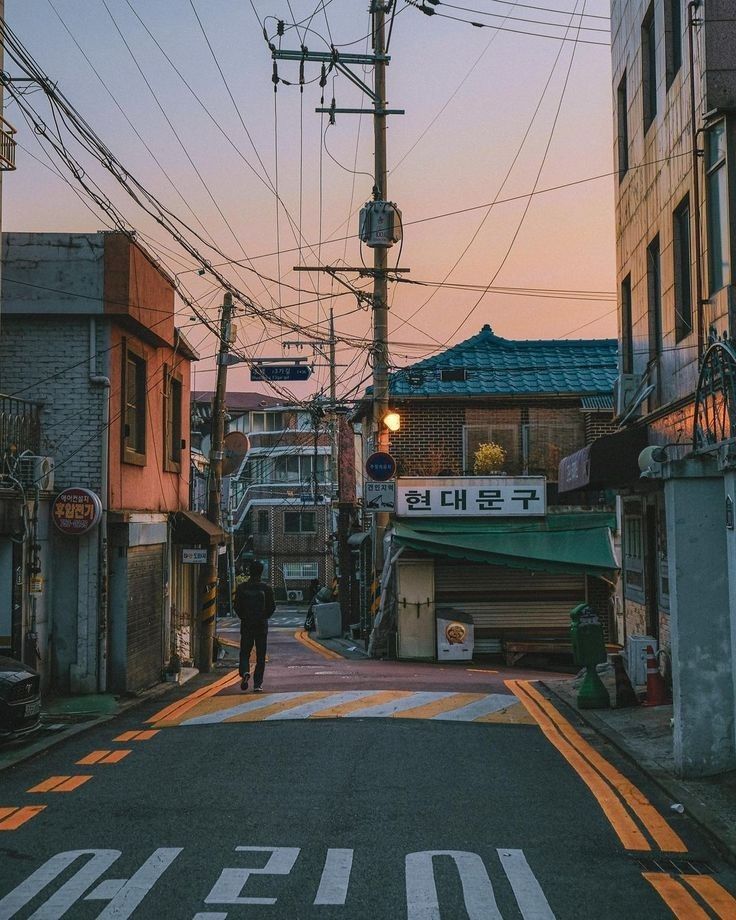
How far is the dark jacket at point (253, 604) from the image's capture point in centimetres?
1580

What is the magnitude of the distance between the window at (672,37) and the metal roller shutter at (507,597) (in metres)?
14.6

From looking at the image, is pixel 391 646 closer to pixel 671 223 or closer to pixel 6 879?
pixel 671 223

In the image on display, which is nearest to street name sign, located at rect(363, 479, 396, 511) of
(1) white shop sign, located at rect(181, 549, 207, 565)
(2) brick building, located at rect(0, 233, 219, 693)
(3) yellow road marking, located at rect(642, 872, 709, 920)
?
(1) white shop sign, located at rect(181, 549, 207, 565)

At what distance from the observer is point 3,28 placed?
41.8ft

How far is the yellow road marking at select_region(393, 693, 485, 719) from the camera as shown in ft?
45.3

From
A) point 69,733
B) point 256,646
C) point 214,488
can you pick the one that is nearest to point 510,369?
point 214,488

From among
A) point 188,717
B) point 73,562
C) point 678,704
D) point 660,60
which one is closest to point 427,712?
point 188,717

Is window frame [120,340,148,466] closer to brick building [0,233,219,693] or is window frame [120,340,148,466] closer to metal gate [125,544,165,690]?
brick building [0,233,219,693]

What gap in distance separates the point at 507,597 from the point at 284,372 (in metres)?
8.08

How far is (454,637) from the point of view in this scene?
25625 mm

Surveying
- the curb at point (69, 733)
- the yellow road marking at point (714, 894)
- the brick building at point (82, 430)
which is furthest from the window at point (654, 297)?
the yellow road marking at point (714, 894)

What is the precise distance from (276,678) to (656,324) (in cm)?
919

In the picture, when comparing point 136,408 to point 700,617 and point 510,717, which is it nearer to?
point 510,717

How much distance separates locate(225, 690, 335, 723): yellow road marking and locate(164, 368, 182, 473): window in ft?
23.1
